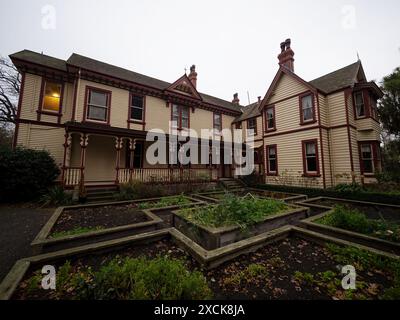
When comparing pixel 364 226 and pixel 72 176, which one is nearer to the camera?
pixel 364 226

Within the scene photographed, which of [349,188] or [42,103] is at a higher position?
[42,103]

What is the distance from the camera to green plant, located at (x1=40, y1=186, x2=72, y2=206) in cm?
811

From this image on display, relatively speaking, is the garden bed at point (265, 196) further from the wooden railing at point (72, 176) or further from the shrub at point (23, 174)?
the shrub at point (23, 174)

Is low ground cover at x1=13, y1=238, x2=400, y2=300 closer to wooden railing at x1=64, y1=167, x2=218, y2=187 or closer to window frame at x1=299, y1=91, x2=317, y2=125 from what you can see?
wooden railing at x1=64, y1=167, x2=218, y2=187

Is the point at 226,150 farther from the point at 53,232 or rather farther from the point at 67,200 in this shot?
the point at 53,232

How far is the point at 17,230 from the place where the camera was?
5.20 meters

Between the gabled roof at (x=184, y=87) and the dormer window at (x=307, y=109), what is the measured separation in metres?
8.67

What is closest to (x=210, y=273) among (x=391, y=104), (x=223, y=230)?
(x=223, y=230)

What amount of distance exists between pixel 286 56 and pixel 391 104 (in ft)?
38.1

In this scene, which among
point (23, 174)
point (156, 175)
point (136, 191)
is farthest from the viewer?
point (156, 175)

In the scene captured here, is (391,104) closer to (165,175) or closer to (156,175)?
(165,175)

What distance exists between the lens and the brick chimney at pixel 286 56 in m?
14.5

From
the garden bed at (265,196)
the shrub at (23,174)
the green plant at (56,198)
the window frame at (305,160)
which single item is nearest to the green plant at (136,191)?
the green plant at (56,198)

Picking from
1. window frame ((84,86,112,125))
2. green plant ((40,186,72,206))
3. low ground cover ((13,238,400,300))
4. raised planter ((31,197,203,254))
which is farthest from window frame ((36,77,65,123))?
low ground cover ((13,238,400,300))
